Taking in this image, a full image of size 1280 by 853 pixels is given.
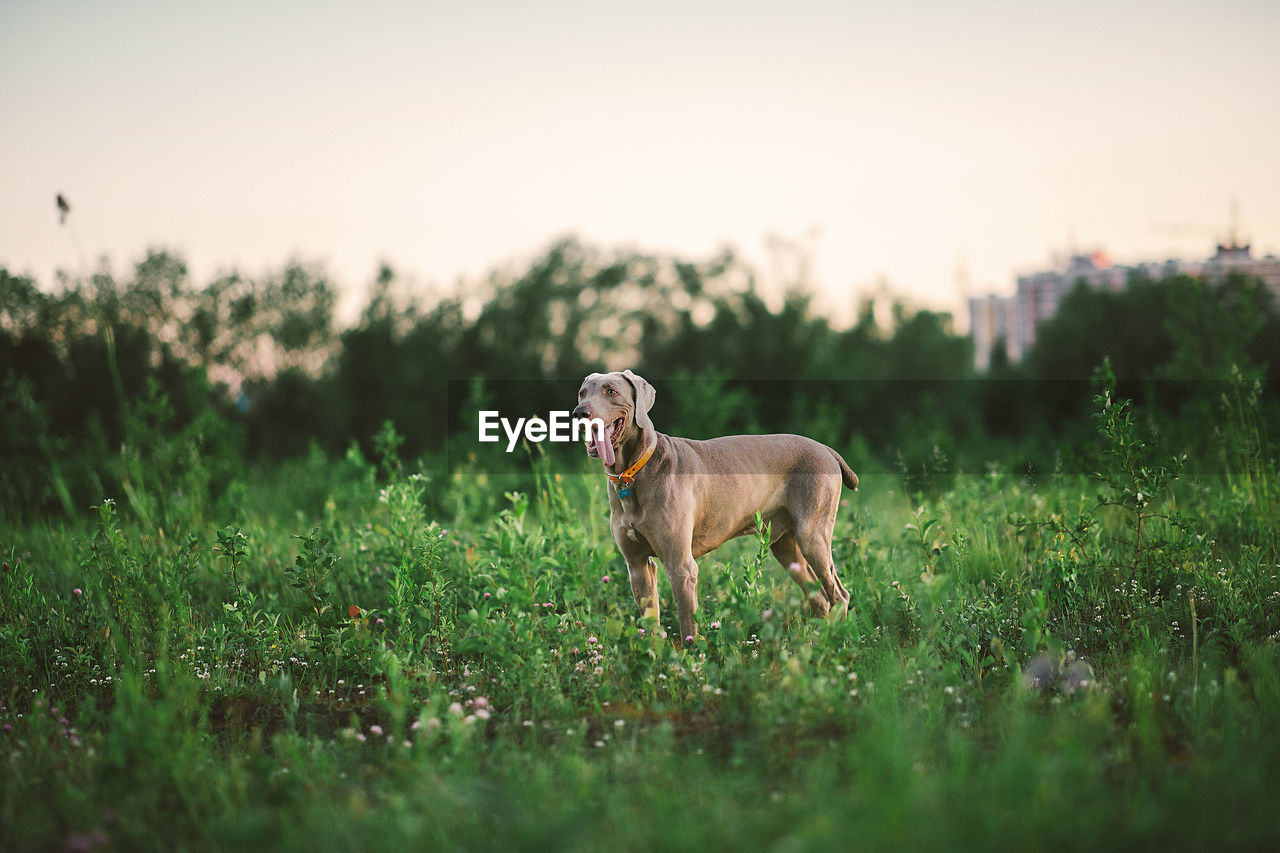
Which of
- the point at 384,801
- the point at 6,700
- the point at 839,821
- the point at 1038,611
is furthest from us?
the point at 6,700

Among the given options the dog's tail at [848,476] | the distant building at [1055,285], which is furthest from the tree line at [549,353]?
the dog's tail at [848,476]

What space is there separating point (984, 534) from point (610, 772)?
3937 mm

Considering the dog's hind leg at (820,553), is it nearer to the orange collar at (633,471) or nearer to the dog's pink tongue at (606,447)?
the orange collar at (633,471)

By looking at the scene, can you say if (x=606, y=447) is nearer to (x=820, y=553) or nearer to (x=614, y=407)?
(x=614, y=407)

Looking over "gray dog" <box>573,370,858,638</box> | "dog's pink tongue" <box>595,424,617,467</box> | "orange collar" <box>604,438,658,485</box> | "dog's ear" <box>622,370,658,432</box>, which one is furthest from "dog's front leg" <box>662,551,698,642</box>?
"dog's ear" <box>622,370,658,432</box>

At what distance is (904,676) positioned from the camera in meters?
4.10

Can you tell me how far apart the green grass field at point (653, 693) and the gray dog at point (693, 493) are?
301 millimetres

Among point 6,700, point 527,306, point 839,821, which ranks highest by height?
point 527,306

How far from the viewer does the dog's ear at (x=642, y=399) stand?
507cm

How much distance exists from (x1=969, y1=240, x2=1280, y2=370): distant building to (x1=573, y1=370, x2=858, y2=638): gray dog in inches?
397

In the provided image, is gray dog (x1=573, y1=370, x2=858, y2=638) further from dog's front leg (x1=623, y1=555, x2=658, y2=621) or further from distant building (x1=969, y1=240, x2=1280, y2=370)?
distant building (x1=969, y1=240, x2=1280, y2=370)

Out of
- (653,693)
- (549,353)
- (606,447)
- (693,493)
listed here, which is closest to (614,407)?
(606,447)

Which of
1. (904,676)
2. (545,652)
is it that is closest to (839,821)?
(904,676)

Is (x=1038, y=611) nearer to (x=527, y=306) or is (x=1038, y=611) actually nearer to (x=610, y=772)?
(x=610, y=772)
